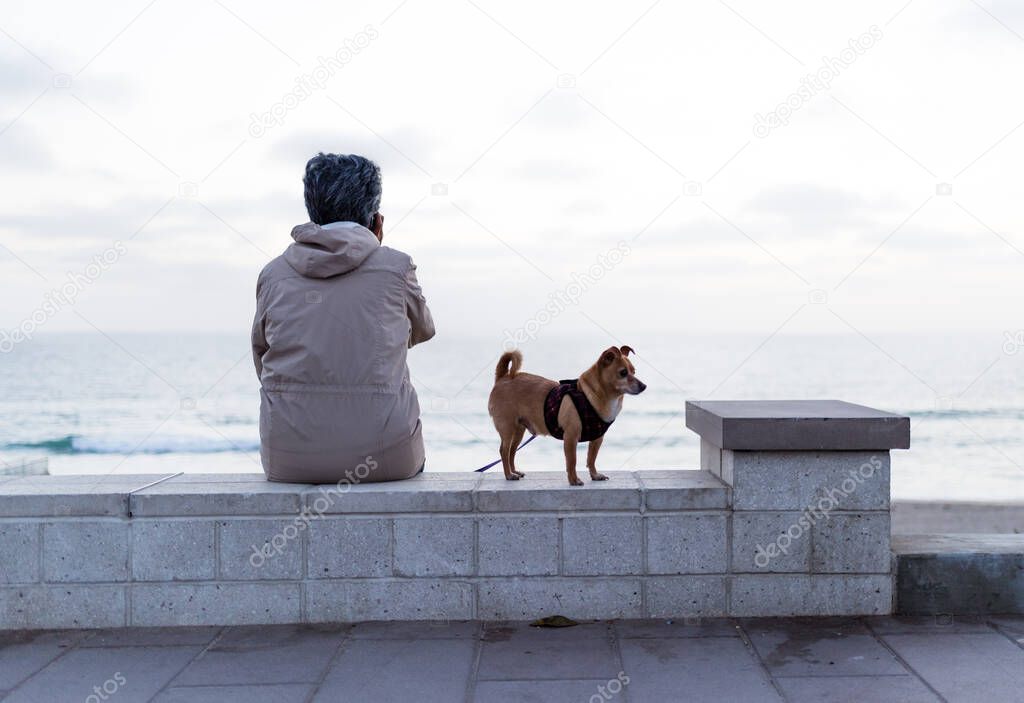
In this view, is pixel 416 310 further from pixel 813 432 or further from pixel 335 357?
pixel 813 432

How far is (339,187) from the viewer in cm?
422

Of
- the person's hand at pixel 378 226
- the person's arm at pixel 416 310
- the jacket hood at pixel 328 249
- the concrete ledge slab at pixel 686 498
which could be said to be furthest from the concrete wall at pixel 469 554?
the person's hand at pixel 378 226

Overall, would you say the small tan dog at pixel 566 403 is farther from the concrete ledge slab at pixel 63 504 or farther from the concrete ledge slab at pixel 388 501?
the concrete ledge slab at pixel 63 504

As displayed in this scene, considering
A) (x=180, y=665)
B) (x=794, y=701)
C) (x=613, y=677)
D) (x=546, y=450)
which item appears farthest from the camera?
(x=546, y=450)

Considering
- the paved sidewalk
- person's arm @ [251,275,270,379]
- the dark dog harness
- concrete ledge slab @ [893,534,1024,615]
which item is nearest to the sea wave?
person's arm @ [251,275,270,379]

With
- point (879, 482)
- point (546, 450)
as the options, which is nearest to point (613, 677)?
point (879, 482)

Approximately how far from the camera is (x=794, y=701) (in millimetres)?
3143

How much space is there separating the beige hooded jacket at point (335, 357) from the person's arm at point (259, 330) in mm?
14

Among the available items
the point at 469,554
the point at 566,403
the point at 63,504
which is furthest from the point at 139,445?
the point at 566,403

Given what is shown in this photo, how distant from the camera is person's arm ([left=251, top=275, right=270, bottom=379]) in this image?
4.21m

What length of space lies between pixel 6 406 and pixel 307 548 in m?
37.9

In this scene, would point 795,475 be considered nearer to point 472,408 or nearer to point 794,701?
point 794,701

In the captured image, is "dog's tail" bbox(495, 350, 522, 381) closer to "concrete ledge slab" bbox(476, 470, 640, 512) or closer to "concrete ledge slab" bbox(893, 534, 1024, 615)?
"concrete ledge slab" bbox(476, 470, 640, 512)

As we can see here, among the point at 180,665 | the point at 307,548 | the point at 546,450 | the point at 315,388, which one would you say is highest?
the point at 315,388
